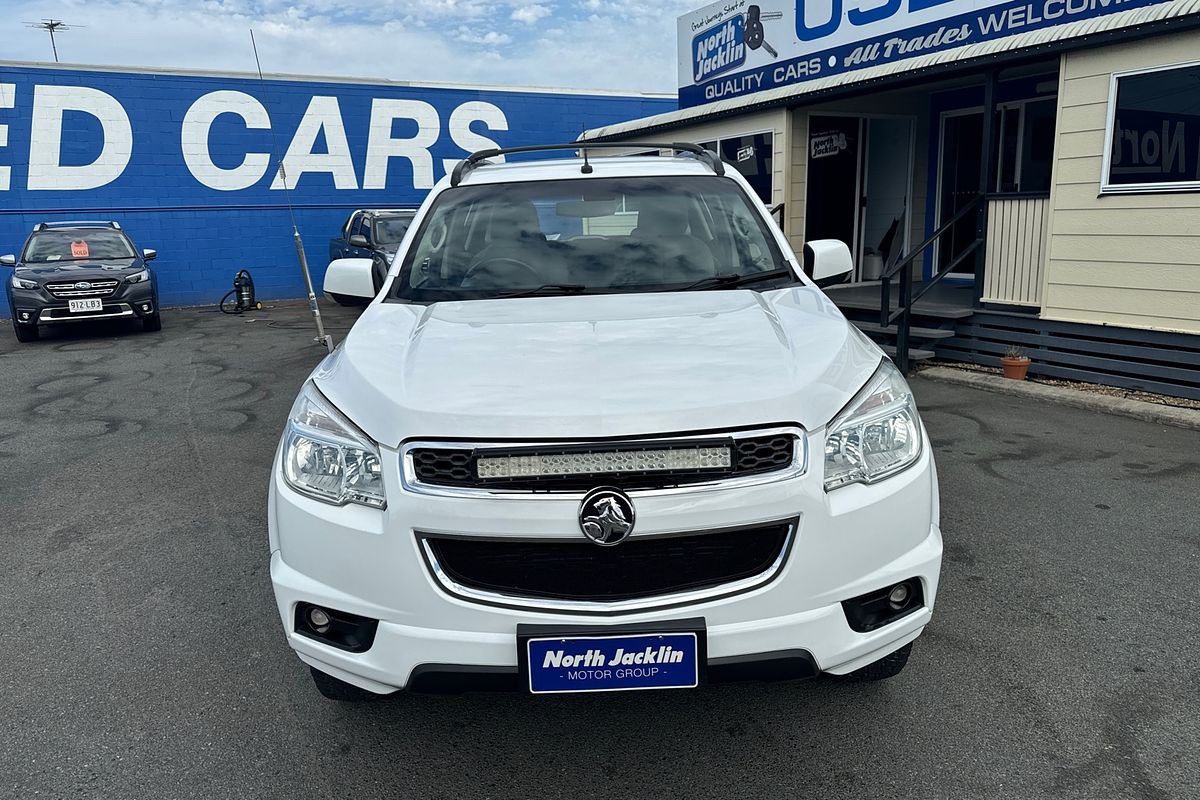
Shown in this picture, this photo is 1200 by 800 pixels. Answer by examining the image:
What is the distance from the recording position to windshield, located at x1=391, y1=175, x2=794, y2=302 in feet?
10.7

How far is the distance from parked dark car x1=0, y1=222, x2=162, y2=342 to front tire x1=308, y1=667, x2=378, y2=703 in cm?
1143

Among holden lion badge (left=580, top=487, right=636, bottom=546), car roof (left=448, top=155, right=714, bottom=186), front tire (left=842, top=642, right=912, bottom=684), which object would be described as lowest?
front tire (left=842, top=642, right=912, bottom=684)

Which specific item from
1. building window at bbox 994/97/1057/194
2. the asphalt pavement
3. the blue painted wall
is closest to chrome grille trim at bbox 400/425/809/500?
the asphalt pavement

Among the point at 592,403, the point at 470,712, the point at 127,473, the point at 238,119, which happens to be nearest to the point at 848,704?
the point at 470,712

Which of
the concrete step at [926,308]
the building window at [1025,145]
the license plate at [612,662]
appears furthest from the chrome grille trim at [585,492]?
the building window at [1025,145]

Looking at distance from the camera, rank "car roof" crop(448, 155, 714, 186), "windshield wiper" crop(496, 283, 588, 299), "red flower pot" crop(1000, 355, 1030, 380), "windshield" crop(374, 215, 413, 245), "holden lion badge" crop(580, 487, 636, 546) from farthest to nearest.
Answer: "windshield" crop(374, 215, 413, 245) → "red flower pot" crop(1000, 355, 1030, 380) → "car roof" crop(448, 155, 714, 186) → "windshield wiper" crop(496, 283, 588, 299) → "holden lion badge" crop(580, 487, 636, 546)

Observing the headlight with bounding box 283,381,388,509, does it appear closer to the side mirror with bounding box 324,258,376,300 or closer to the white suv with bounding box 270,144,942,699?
the white suv with bounding box 270,144,942,699

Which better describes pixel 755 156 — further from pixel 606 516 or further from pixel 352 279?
pixel 606 516

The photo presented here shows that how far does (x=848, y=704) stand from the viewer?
271 centimetres

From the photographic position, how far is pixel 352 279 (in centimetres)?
366

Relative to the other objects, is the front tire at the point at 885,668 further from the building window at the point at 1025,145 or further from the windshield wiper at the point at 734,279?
the building window at the point at 1025,145

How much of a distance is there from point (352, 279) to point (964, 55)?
6.75m

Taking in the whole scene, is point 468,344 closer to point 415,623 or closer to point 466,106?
point 415,623

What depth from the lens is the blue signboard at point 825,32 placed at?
375 inches
